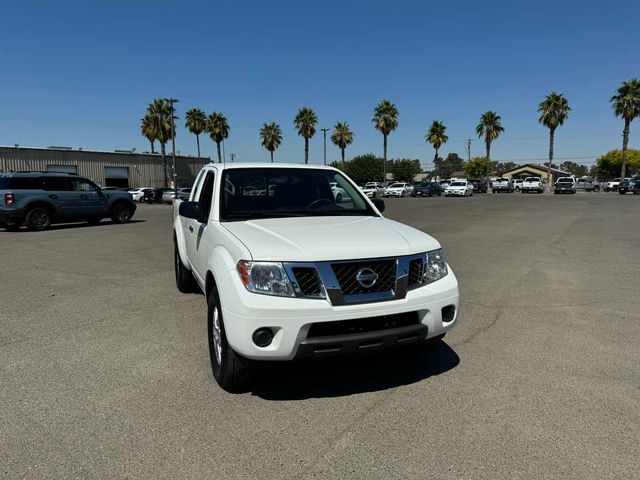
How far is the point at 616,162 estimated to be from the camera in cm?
9850

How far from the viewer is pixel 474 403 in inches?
134

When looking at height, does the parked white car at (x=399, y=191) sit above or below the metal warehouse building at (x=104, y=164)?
below

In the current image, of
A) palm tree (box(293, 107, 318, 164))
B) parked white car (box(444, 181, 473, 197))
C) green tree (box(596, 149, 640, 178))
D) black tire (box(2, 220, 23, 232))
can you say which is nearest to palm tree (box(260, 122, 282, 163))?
palm tree (box(293, 107, 318, 164))

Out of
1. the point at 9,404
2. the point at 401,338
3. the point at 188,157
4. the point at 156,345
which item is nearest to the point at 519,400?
the point at 401,338

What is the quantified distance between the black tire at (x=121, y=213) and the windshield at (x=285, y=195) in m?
15.1

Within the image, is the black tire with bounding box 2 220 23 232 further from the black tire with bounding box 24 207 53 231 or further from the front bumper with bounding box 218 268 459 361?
the front bumper with bounding box 218 268 459 361

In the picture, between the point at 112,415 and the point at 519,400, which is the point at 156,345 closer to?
the point at 112,415

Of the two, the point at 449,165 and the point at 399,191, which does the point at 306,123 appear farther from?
the point at 449,165

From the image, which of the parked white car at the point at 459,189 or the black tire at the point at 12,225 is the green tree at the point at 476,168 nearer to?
the parked white car at the point at 459,189

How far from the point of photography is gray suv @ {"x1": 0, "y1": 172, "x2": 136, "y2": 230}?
14953 millimetres

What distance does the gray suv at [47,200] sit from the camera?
49.1 ft

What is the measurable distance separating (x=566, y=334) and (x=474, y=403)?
2.11m

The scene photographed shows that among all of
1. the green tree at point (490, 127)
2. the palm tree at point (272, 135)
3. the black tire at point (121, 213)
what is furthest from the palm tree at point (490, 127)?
the black tire at point (121, 213)

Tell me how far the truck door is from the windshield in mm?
253
